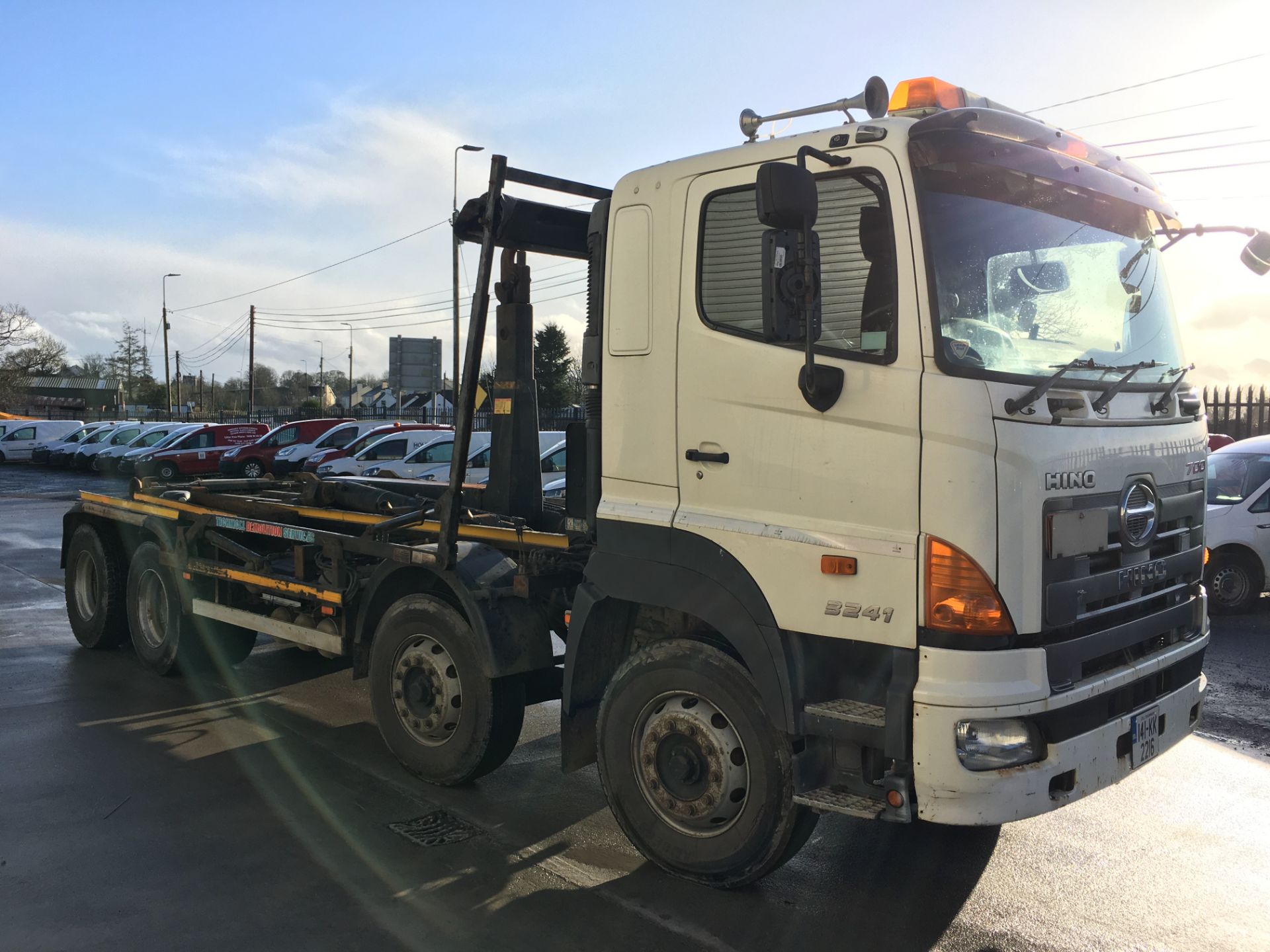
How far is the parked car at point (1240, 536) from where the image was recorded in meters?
9.84

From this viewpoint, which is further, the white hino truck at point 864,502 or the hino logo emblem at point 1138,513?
the hino logo emblem at point 1138,513

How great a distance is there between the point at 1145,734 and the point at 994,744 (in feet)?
2.81

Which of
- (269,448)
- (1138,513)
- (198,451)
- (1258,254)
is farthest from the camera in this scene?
(198,451)

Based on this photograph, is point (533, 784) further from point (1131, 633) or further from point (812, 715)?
point (1131, 633)

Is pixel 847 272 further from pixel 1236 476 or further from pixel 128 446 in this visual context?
pixel 128 446

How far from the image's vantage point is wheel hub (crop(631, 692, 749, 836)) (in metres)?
3.91

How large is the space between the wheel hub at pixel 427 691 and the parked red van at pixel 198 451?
25.2 m

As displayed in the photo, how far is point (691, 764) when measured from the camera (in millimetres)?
4023

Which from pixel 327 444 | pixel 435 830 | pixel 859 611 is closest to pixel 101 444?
pixel 327 444

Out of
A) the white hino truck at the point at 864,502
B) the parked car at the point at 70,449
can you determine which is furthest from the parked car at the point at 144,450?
the white hino truck at the point at 864,502

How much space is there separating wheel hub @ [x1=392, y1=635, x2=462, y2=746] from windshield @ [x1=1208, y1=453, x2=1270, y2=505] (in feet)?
26.9

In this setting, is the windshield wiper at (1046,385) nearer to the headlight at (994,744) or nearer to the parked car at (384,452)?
the headlight at (994,744)

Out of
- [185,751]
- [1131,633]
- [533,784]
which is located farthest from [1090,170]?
[185,751]

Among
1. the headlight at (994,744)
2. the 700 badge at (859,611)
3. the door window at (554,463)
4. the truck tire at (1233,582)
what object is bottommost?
the truck tire at (1233,582)
